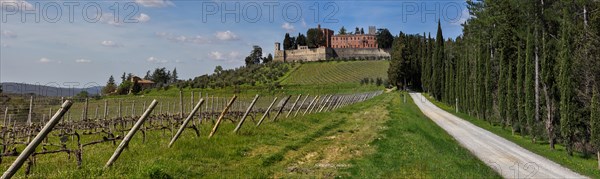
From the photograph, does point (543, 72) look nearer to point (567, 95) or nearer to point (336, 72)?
point (567, 95)

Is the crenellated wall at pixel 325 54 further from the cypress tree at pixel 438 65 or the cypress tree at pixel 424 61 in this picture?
the cypress tree at pixel 438 65

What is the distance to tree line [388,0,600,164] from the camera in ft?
70.0

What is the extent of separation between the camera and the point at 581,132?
22641 mm

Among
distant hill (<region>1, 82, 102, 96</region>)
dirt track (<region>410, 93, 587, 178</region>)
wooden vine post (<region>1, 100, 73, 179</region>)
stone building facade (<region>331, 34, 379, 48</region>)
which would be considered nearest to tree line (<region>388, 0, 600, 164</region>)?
dirt track (<region>410, 93, 587, 178</region>)

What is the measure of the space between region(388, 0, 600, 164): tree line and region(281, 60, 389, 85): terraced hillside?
6143 cm

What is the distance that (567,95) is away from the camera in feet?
69.5

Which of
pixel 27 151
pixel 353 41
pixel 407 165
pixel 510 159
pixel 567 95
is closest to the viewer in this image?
pixel 27 151

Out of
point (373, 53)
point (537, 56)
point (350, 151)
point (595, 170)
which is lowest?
point (595, 170)

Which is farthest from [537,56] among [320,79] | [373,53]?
[373,53]

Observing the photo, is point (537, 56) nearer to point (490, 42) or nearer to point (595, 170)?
point (595, 170)

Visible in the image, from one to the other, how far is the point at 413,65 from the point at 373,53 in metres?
78.6

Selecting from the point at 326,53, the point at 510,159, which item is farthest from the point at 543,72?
the point at 326,53

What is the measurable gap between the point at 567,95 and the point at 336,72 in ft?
338

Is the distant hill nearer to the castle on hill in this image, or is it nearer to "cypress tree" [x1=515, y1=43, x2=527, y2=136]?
"cypress tree" [x1=515, y1=43, x2=527, y2=136]
